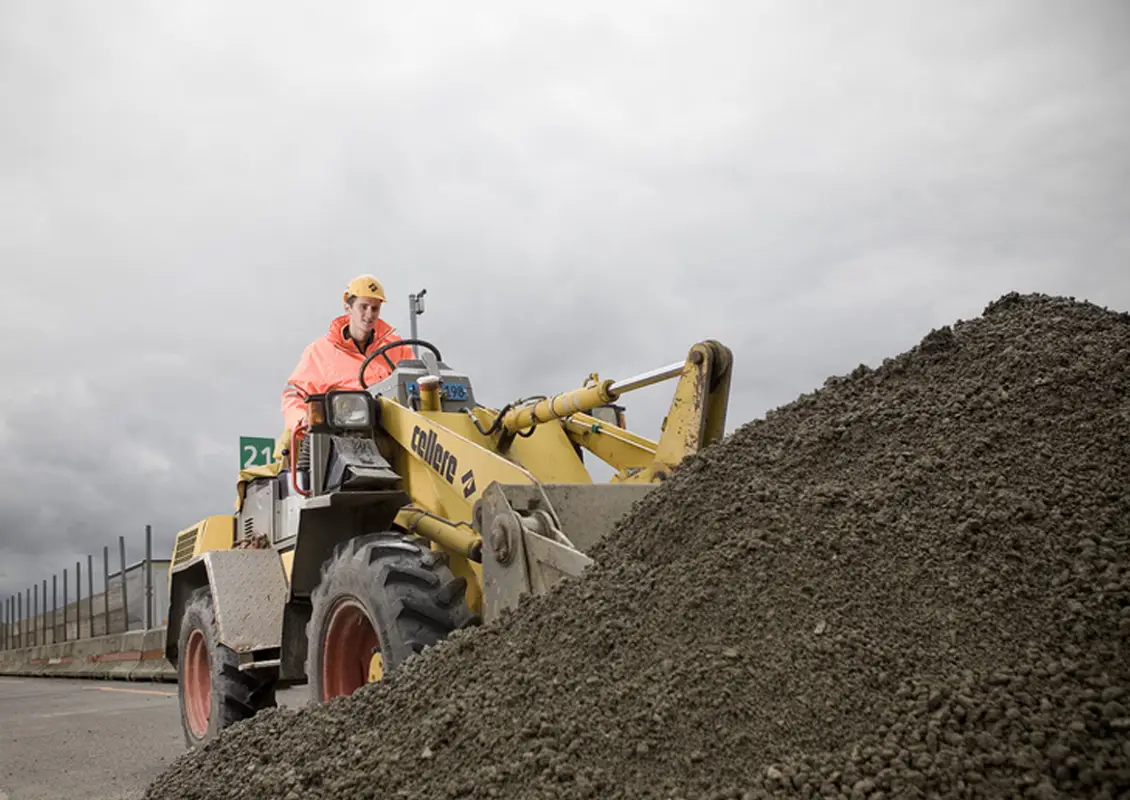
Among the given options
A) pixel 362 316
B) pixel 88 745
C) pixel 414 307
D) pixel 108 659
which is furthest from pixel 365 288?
pixel 108 659

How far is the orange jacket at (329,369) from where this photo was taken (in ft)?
20.9

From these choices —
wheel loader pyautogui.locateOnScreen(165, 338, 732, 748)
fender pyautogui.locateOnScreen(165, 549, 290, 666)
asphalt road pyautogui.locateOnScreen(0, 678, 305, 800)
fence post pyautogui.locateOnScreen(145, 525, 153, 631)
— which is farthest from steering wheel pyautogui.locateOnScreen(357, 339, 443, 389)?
fence post pyautogui.locateOnScreen(145, 525, 153, 631)

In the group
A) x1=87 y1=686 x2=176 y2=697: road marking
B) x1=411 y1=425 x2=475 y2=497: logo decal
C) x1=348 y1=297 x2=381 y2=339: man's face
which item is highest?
x1=348 y1=297 x2=381 y2=339: man's face

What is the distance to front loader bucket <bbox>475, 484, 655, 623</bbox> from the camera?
379 centimetres

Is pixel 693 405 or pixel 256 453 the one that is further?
pixel 256 453

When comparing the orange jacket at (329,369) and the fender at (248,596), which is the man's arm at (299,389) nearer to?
the orange jacket at (329,369)

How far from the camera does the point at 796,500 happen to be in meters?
3.25

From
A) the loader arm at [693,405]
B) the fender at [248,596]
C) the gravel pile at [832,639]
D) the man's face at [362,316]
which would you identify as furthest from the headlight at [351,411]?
the gravel pile at [832,639]

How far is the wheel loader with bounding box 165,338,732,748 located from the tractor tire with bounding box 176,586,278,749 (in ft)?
0.04

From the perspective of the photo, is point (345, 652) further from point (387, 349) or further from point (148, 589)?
point (148, 589)

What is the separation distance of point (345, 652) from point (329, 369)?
7.80 ft

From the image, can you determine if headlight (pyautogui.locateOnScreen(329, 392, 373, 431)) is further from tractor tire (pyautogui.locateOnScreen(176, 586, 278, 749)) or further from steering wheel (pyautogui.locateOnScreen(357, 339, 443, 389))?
tractor tire (pyautogui.locateOnScreen(176, 586, 278, 749))

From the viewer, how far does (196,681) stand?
22.2 ft

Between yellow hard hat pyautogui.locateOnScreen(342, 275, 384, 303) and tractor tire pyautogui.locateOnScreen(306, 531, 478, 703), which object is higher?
yellow hard hat pyautogui.locateOnScreen(342, 275, 384, 303)
